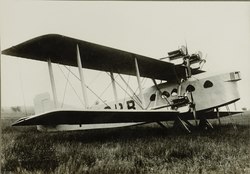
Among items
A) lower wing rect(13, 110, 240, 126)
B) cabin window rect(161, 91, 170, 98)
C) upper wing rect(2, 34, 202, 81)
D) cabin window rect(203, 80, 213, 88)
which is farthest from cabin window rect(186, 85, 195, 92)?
lower wing rect(13, 110, 240, 126)

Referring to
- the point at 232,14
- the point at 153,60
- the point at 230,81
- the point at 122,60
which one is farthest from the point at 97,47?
the point at 230,81

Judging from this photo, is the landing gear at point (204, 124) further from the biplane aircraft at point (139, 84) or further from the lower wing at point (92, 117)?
the lower wing at point (92, 117)

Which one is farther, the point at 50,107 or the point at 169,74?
the point at 169,74

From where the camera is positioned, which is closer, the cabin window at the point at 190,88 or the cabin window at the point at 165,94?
the cabin window at the point at 190,88

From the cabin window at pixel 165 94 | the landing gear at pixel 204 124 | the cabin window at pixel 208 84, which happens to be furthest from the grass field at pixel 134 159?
the landing gear at pixel 204 124

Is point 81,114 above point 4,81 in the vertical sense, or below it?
below

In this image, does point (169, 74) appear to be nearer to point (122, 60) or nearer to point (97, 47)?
point (122, 60)
